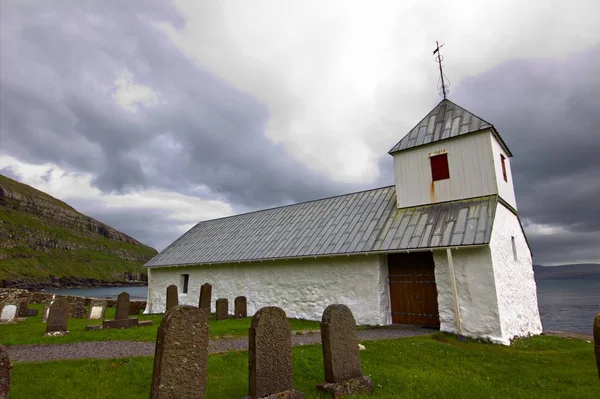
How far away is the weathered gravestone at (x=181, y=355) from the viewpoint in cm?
408

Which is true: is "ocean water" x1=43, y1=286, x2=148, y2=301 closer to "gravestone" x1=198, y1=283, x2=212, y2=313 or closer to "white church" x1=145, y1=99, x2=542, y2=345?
"gravestone" x1=198, y1=283, x2=212, y2=313

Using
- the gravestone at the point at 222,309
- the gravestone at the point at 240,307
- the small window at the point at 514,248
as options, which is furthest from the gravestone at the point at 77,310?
the small window at the point at 514,248

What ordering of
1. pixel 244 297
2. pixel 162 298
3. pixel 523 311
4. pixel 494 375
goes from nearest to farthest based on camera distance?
pixel 494 375 → pixel 523 311 → pixel 244 297 → pixel 162 298

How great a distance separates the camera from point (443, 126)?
13820 mm

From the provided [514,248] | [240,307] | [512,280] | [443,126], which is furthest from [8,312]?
[514,248]

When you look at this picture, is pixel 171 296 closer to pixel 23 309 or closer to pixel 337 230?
pixel 23 309

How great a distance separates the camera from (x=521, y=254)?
13.5m

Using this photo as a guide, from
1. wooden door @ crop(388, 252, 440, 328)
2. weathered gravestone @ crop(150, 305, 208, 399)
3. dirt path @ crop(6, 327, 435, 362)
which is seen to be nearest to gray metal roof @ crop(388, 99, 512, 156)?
wooden door @ crop(388, 252, 440, 328)

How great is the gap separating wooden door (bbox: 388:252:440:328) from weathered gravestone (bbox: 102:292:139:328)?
9893mm

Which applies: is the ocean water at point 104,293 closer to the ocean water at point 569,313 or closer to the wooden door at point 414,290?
the wooden door at point 414,290

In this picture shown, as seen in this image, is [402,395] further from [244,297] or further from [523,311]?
[244,297]

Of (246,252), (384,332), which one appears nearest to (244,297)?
(246,252)

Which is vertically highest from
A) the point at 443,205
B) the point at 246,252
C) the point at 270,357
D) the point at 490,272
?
the point at 443,205

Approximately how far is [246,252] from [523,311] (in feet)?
38.5
